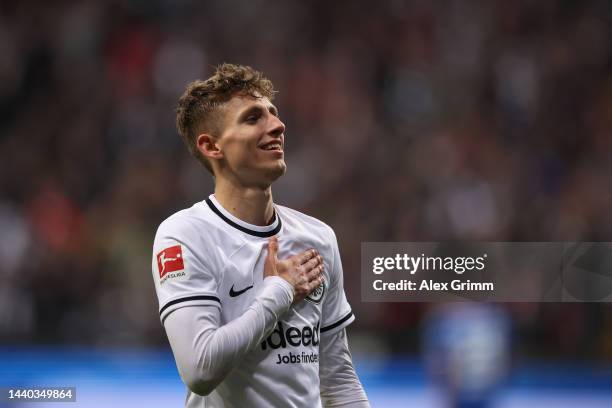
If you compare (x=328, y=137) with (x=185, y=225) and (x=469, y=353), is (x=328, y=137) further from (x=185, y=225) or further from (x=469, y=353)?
(x=185, y=225)

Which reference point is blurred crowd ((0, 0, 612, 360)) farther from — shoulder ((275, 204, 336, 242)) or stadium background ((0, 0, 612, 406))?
shoulder ((275, 204, 336, 242))

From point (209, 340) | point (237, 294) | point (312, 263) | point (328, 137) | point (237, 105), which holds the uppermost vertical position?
point (328, 137)

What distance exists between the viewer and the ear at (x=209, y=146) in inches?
101

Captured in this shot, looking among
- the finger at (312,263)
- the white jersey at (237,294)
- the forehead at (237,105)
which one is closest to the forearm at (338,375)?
the white jersey at (237,294)

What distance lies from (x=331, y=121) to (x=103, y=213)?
219cm

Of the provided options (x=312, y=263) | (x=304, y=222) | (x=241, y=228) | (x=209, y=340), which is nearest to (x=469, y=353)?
(x=304, y=222)

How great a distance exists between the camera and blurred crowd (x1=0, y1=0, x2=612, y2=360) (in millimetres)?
6320

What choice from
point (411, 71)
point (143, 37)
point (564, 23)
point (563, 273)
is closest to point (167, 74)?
point (143, 37)

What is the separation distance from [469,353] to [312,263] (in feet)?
8.50

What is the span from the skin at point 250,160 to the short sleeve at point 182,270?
0.19 meters

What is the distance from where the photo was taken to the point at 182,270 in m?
2.31

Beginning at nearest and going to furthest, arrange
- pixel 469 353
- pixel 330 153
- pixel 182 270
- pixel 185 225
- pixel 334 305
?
pixel 182 270, pixel 185 225, pixel 334 305, pixel 469 353, pixel 330 153

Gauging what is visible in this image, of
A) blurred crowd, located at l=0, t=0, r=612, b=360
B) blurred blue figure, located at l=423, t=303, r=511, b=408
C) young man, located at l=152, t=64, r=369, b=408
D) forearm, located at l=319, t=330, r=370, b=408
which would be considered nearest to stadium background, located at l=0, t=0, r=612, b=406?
blurred crowd, located at l=0, t=0, r=612, b=360

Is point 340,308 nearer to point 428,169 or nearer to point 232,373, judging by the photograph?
point 232,373
